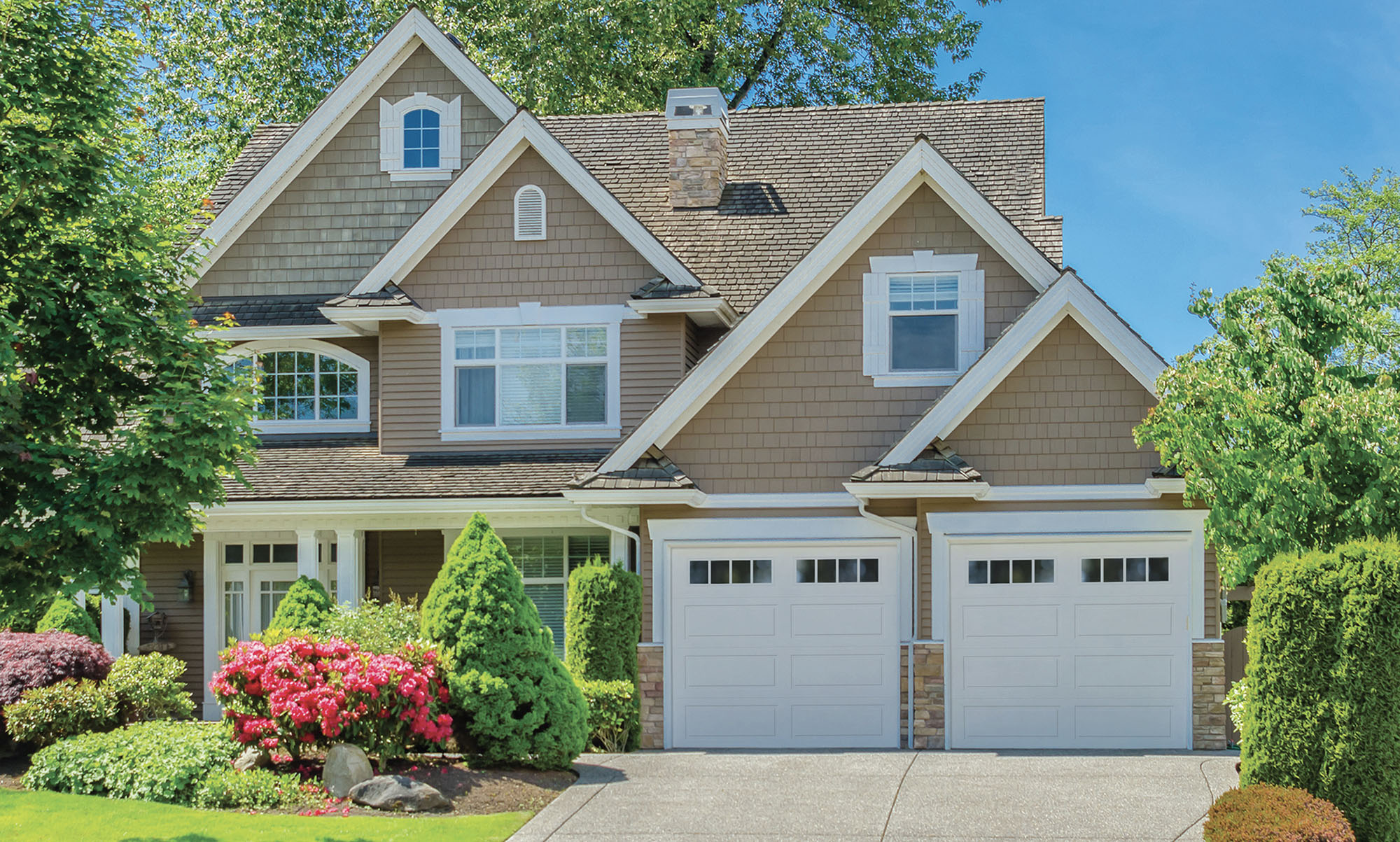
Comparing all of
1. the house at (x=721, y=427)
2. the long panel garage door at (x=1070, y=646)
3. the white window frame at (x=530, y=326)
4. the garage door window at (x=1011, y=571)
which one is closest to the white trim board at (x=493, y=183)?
the house at (x=721, y=427)

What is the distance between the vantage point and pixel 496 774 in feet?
41.9

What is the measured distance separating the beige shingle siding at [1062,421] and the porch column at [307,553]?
7.85 metres

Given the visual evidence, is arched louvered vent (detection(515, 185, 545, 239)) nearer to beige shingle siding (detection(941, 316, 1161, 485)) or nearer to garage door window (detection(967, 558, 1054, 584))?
beige shingle siding (detection(941, 316, 1161, 485))

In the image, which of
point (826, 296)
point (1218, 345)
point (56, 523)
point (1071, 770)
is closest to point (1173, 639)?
point (1071, 770)

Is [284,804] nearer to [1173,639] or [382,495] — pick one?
[382,495]

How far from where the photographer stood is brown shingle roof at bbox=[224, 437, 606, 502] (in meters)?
16.8

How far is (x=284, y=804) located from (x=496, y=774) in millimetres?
1919

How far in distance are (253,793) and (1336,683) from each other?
8.41 m

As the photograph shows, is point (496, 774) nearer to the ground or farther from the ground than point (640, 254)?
nearer to the ground

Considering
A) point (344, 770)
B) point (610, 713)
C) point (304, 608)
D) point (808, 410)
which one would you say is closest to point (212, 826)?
point (344, 770)

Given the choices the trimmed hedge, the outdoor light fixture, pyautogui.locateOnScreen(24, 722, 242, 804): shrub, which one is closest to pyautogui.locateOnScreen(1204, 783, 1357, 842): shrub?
the trimmed hedge

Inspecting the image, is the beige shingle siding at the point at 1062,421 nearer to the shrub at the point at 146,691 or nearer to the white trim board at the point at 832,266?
the white trim board at the point at 832,266

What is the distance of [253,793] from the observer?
38.8 ft

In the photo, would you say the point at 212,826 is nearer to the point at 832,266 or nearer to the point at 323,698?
the point at 323,698
